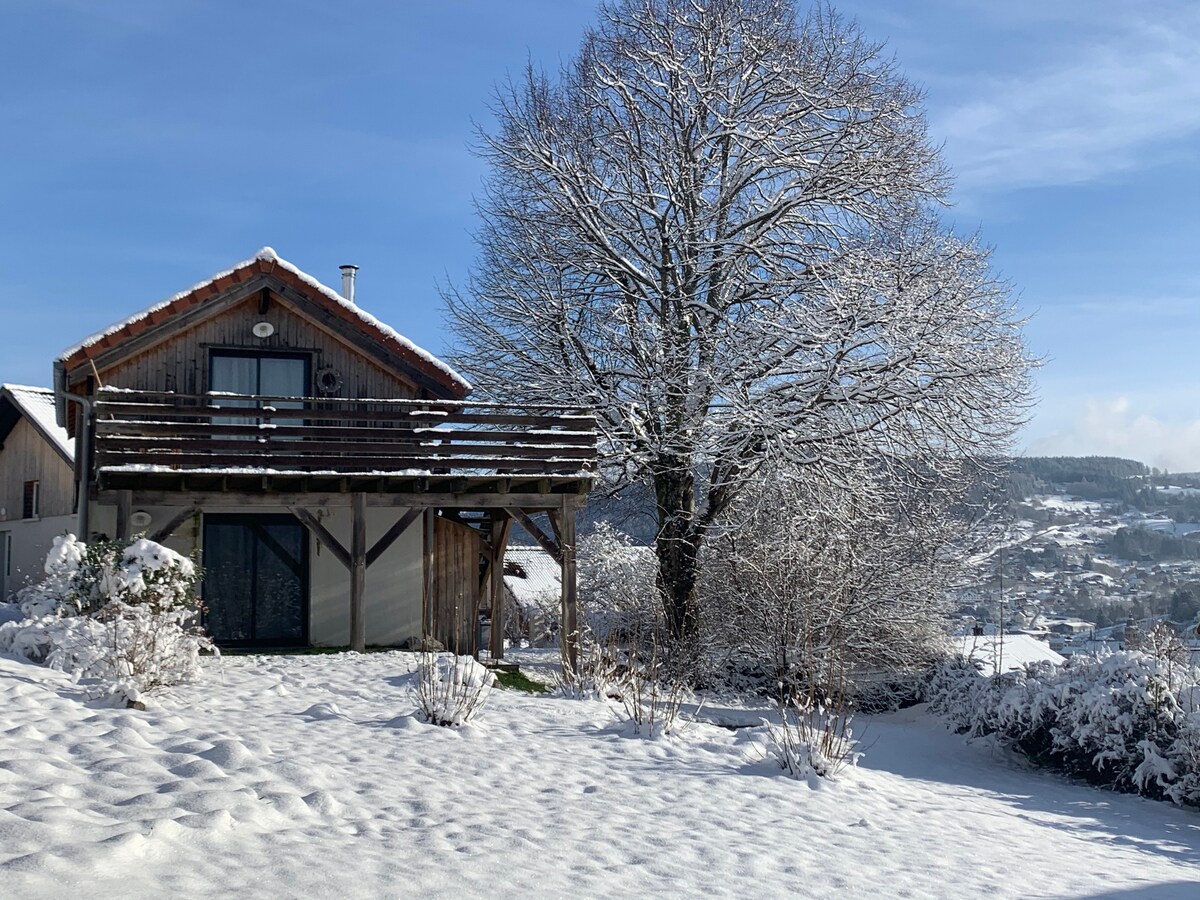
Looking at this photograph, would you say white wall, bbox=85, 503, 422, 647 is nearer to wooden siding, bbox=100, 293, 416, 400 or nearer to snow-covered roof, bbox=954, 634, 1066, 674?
wooden siding, bbox=100, 293, 416, 400

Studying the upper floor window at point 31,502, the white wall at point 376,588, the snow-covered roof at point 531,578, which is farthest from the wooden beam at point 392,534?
the snow-covered roof at point 531,578

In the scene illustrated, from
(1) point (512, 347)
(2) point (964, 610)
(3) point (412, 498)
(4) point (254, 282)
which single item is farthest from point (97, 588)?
(2) point (964, 610)

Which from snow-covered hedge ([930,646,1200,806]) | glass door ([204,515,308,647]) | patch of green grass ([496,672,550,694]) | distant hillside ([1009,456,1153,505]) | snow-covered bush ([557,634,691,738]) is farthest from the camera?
distant hillside ([1009,456,1153,505])

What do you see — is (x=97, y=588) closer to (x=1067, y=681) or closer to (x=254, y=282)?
(x=254, y=282)

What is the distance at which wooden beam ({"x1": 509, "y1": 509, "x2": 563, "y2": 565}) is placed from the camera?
17281 millimetres

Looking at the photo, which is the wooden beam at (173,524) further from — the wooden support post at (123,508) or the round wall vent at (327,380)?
the round wall vent at (327,380)

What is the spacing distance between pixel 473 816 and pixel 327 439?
10.0 metres

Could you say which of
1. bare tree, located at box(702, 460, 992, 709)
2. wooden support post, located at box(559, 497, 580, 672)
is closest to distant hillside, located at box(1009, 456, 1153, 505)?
bare tree, located at box(702, 460, 992, 709)

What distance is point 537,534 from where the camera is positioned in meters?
17.2

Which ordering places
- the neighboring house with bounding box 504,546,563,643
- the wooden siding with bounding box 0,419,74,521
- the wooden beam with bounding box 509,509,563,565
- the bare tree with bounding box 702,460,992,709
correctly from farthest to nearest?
the neighboring house with bounding box 504,546,563,643
the wooden siding with bounding box 0,419,74,521
the bare tree with bounding box 702,460,992,709
the wooden beam with bounding box 509,509,563,565

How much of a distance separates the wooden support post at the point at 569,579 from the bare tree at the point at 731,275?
78.0 inches

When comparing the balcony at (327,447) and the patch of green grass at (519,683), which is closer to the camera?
the patch of green grass at (519,683)

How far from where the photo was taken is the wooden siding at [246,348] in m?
17.7

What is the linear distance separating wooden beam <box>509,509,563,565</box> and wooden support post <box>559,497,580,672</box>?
0.31 ft
